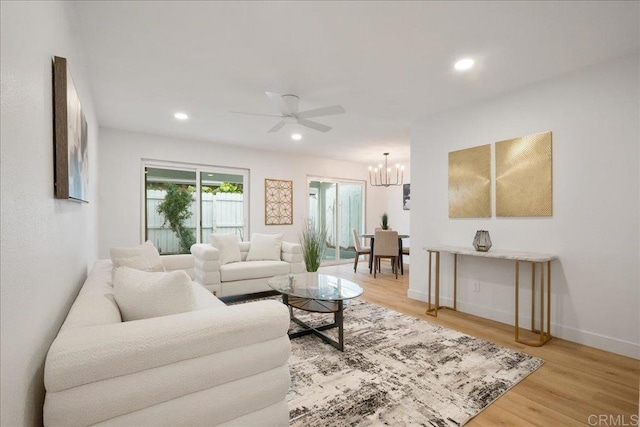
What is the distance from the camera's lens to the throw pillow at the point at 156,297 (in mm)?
1409

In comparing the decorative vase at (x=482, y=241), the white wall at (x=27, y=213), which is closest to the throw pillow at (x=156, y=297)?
the white wall at (x=27, y=213)

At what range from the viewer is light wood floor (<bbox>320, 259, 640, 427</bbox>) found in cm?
174

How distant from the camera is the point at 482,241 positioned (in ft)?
10.5

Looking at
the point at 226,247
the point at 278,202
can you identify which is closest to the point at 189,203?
the point at 226,247

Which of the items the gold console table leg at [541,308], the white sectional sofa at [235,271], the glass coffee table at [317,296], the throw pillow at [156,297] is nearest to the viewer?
the throw pillow at [156,297]

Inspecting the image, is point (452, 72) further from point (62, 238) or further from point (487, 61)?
point (62, 238)

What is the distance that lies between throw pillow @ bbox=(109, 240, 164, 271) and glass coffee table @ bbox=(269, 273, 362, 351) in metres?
1.13

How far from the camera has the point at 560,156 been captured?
2859 mm

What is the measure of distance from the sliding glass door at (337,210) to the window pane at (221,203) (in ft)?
5.42

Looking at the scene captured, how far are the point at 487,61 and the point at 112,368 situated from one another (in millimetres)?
3249

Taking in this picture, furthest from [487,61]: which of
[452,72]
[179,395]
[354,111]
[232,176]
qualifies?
[232,176]

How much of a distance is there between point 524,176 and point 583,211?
596mm

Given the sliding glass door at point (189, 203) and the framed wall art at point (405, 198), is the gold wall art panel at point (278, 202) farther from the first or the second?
the framed wall art at point (405, 198)

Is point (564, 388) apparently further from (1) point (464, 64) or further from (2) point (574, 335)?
(1) point (464, 64)
